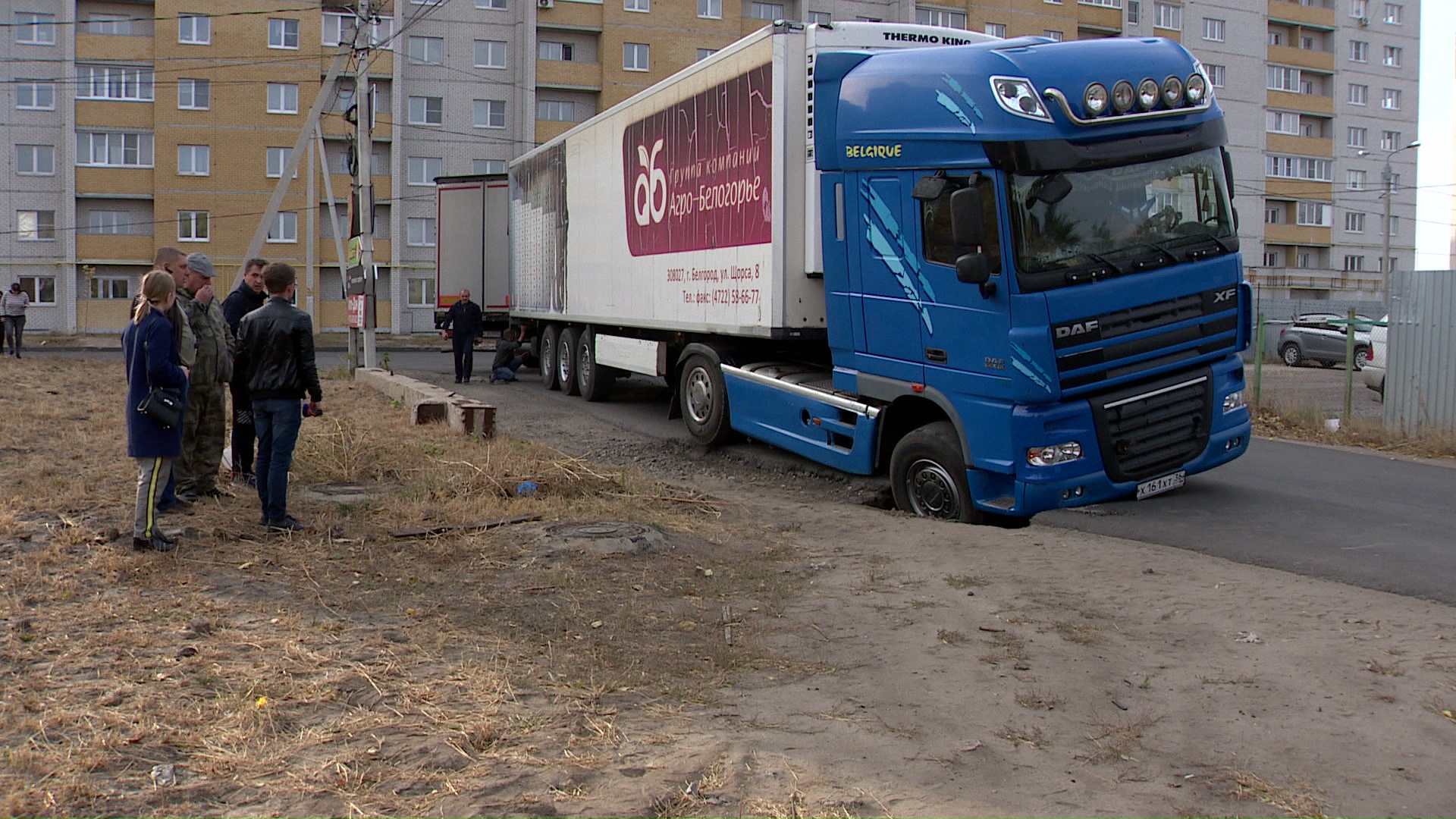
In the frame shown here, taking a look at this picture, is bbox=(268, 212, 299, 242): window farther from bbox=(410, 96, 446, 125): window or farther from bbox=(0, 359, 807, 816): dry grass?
bbox=(0, 359, 807, 816): dry grass

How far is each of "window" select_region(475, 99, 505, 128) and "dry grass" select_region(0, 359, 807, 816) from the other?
4672 centimetres

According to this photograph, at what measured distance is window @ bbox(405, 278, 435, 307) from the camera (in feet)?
177

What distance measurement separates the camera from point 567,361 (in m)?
18.1

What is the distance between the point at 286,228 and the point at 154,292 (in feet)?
160

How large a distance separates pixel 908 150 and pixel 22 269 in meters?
52.5

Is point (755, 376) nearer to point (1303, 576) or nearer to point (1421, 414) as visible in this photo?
point (1303, 576)

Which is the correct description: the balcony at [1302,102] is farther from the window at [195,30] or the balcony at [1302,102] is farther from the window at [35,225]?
the window at [35,225]

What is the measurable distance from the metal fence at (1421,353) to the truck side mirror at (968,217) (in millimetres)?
7919

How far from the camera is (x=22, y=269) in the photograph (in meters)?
51.1

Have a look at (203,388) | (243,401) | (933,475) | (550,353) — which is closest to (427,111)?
(550,353)

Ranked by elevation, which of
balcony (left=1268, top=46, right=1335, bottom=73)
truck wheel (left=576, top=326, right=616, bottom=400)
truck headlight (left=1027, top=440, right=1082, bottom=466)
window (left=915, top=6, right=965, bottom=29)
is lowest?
truck headlight (left=1027, top=440, right=1082, bottom=466)

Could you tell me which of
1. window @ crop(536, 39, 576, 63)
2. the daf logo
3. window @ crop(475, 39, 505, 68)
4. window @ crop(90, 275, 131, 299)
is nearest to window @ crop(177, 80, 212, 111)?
window @ crop(90, 275, 131, 299)

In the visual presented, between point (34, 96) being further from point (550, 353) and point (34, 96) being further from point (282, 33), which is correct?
point (550, 353)

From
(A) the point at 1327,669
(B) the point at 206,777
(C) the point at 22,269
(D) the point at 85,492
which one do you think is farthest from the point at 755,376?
(C) the point at 22,269
